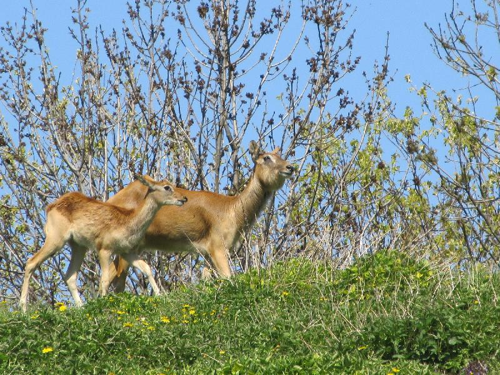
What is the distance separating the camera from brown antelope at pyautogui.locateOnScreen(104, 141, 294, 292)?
49.0ft

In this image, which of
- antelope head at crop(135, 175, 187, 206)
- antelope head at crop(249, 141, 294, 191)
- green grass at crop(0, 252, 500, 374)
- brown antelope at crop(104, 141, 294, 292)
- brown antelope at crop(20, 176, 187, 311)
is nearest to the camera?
green grass at crop(0, 252, 500, 374)

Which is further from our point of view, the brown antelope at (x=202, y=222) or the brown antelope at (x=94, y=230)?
the brown antelope at (x=202, y=222)

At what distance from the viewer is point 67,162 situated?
57.9 feet

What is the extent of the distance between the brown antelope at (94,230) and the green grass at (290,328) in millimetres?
2695

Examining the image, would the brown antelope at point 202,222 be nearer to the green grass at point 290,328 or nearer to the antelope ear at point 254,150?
the antelope ear at point 254,150

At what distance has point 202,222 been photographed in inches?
595

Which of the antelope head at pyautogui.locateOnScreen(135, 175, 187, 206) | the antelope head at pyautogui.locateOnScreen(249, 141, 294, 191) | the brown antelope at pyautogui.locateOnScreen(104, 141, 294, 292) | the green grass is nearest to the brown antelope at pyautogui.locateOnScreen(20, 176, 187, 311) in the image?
the antelope head at pyautogui.locateOnScreen(135, 175, 187, 206)

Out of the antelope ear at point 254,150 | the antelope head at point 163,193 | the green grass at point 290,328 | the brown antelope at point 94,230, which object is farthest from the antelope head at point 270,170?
the green grass at point 290,328

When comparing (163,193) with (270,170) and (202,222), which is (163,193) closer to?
(202,222)

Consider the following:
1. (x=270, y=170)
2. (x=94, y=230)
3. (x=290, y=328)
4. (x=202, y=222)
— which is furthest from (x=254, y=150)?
(x=290, y=328)

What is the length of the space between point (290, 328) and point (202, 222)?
5841 mm

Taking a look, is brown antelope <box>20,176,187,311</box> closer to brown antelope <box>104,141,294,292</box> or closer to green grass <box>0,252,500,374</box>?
brown antelope <box>104,141,294,292</box>

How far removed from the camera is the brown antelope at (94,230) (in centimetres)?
1377

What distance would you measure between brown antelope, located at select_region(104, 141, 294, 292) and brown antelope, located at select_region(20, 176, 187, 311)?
694 mm
